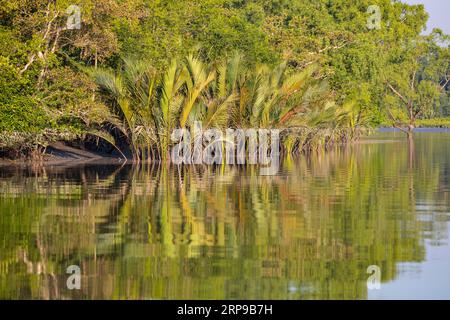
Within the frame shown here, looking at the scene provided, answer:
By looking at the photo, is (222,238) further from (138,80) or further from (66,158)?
(66,158)

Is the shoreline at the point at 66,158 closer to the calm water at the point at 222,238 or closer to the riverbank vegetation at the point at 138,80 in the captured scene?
the riverbank vegetation at the point at 138,80

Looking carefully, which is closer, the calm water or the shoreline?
the calm water

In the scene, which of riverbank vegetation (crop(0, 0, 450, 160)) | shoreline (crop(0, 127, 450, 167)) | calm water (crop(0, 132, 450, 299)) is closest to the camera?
calm water (crop(0, 132, 450, 299))

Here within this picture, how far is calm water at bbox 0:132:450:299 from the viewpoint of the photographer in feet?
34.2

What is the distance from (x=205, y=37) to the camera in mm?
38688

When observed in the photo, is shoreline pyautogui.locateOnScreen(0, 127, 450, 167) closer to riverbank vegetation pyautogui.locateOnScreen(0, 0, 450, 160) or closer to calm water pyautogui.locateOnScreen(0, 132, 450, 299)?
riverbank vegetation pyautogui.locateOnScreen(0, 0, 450, 160)

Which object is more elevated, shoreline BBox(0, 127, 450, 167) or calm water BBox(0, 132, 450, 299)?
shoreline BBox(0, 127, 450, 167)

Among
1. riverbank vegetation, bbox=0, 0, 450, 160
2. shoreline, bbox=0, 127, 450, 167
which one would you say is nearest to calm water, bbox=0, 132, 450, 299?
riverbank vegetation, bbox=0, 0, 450, 160

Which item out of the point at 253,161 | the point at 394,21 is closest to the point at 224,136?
the point at 253,161

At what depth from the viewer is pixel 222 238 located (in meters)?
13.7

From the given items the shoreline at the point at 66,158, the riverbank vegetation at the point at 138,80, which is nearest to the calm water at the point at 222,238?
the riverbank vegetation at the point at 138,80

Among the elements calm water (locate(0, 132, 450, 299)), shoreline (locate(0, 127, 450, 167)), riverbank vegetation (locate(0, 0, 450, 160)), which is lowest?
calm water (locate(0, 132, 450, 299))

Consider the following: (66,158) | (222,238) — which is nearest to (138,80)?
(66,158)

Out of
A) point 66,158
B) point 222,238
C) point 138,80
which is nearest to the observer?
point 222,238
